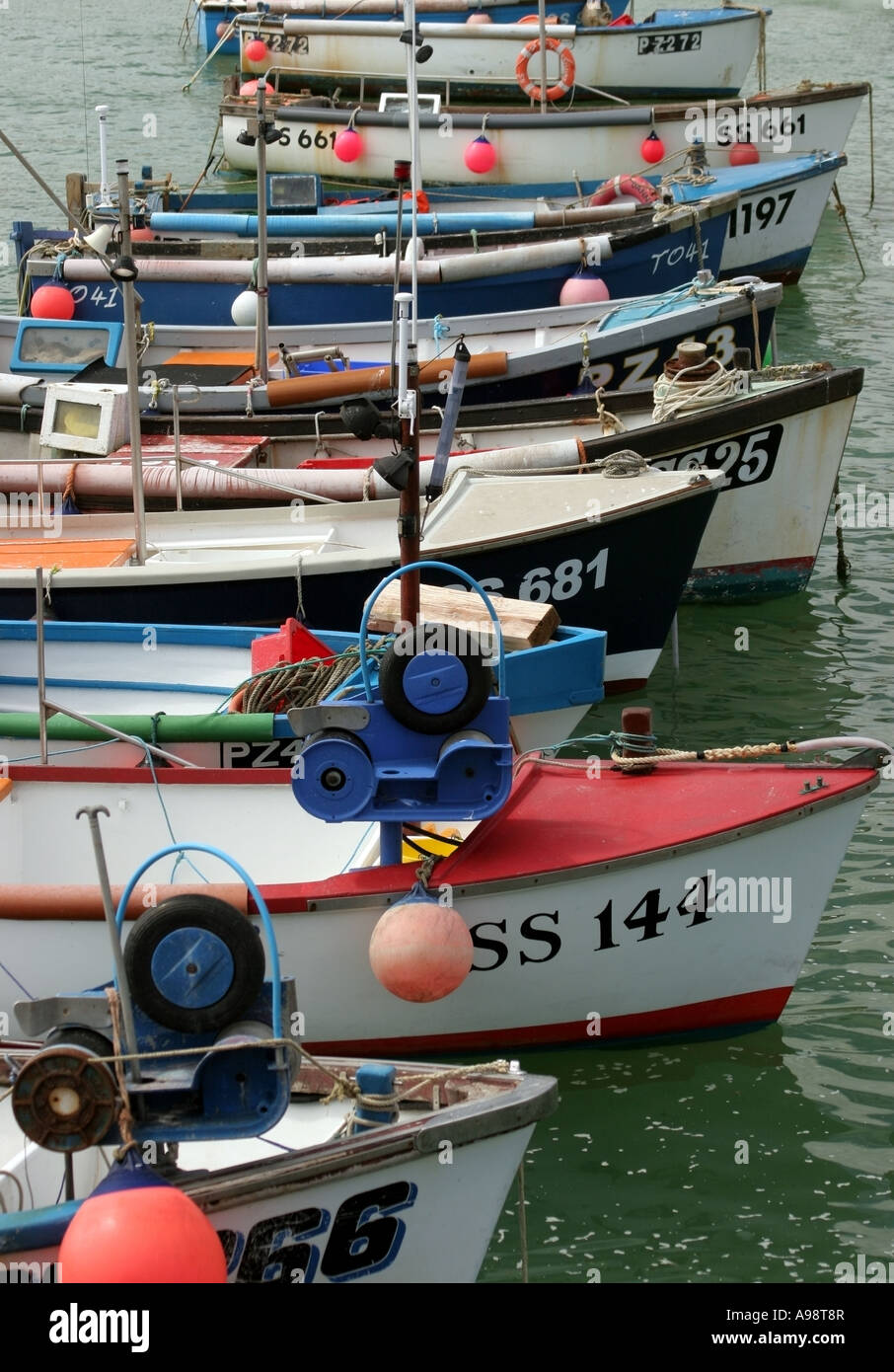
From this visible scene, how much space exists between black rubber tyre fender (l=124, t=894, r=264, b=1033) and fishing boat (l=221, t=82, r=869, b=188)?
1439 centimetres

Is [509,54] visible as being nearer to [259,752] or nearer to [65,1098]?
[259,752]

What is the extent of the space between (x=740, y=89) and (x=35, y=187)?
31.1ft

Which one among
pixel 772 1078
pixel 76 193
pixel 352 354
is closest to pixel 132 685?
pixel 772 1078

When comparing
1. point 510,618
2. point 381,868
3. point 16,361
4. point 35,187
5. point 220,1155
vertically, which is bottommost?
point 220,1155

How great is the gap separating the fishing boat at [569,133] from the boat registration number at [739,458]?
860cm

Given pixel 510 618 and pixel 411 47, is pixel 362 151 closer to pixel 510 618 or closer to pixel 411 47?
pixel 411 47

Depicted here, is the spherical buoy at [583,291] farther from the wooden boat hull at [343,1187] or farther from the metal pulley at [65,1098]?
the metal pulley at [65,1098]

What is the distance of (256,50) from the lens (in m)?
22.9

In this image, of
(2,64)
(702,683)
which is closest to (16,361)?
(702,683)

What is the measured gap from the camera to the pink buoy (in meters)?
13.0

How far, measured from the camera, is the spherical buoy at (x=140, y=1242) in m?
3.87

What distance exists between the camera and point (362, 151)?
18719mm

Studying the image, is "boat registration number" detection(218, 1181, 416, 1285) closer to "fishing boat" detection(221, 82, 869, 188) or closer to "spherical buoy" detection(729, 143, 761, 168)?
"fishing boat" detection(221, 82, 869, 188)

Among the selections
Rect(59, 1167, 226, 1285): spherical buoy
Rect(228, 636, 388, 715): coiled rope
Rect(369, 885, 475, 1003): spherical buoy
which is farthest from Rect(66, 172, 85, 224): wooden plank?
Rect(59, 1167, 226, 1285): spherical buoy
